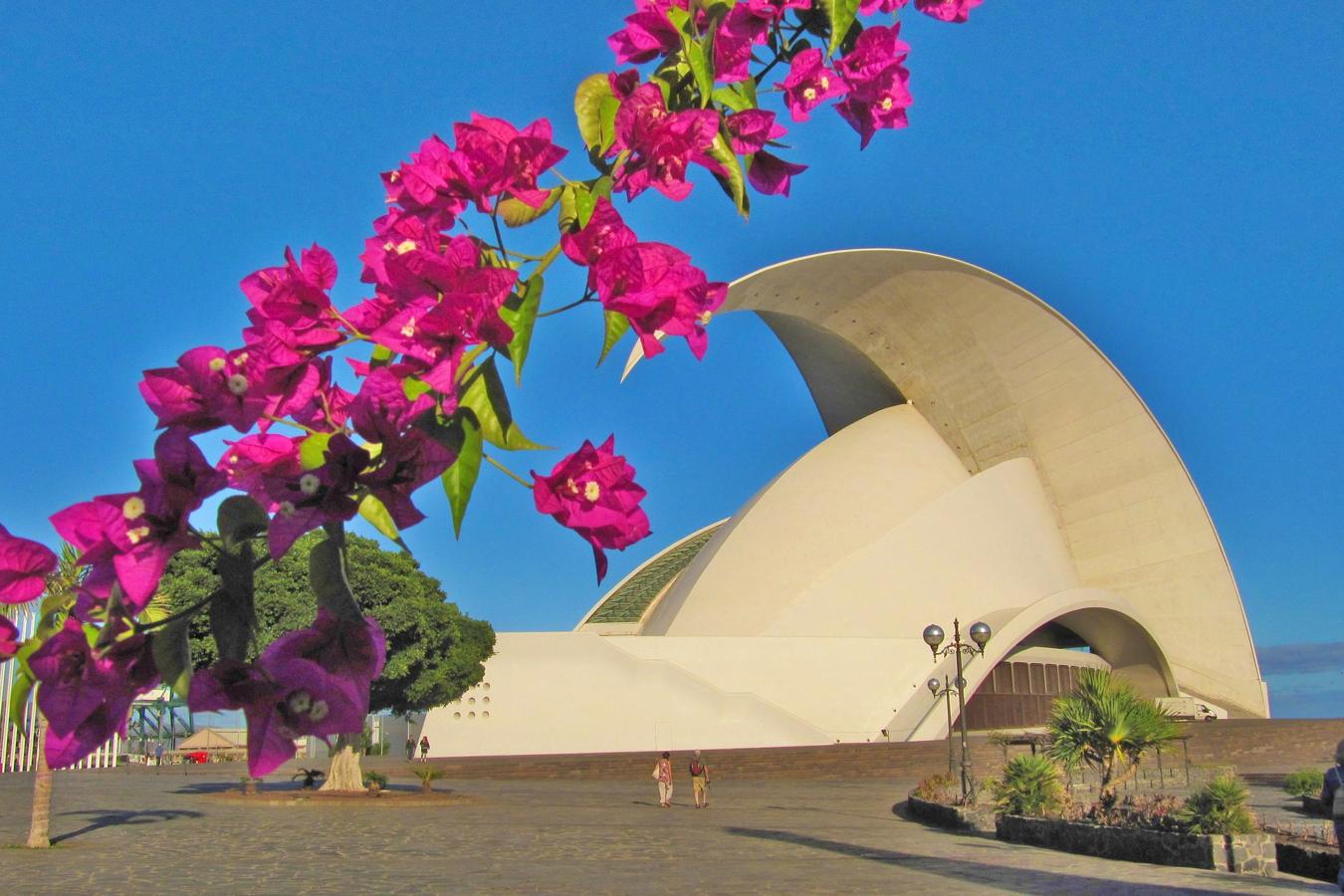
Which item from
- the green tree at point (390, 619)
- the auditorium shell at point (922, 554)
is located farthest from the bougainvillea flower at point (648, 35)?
the auditorium shell at point (922, 554)

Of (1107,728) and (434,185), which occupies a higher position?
(434,185)

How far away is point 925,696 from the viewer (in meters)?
28.7

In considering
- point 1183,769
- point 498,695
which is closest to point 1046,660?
point 1183,769

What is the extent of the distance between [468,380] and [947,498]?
105 ft

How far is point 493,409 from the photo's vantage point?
1004 mm

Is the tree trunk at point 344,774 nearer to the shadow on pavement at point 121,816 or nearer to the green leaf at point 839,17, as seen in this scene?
the shadow on pavement at point 121,816

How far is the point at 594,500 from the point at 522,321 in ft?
0.62

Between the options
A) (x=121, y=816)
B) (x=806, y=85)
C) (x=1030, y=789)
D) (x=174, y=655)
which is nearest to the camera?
(x=174, y=655)

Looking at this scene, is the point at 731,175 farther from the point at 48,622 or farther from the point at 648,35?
the point at 48,622

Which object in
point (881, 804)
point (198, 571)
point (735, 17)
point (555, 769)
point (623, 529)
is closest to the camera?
point (623, 529)

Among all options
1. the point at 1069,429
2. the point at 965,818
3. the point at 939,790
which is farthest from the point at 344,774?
the point at 1069,429

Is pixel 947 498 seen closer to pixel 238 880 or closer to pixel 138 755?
pixel 238 880

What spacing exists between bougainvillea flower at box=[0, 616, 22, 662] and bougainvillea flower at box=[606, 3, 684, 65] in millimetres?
746

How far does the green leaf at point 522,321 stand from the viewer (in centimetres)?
95
